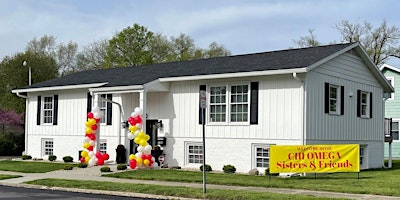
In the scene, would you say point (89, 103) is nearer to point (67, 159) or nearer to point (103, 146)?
point (103, 146)

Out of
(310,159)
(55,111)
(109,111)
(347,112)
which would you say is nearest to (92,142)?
(109,111)

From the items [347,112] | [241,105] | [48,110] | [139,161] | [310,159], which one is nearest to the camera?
[310,159]

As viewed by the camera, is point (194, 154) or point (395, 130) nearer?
point (194, 154)

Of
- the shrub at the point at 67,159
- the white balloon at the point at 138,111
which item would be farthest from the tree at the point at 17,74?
the white balloon at the point at 138,111

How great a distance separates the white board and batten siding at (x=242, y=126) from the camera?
21297 mm

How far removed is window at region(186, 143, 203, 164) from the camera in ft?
78.4

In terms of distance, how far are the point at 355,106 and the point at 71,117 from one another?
14.0m

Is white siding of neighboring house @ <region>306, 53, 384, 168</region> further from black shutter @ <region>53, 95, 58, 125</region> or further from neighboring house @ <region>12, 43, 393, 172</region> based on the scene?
black shutter @ <region>53, 95, 58, 125</region>

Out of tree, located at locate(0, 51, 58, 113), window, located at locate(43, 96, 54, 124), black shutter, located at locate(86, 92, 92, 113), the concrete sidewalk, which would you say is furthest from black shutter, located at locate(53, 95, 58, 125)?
tree, located at locate(0, 51, 58, 113)

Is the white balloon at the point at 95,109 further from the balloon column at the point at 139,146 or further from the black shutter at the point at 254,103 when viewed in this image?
the black shutter at the point at 254,103

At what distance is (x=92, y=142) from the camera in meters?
25.7

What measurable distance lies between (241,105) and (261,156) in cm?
217

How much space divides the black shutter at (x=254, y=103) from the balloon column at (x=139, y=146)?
435 cm

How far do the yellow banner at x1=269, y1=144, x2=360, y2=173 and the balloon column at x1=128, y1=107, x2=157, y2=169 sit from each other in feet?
19.5
